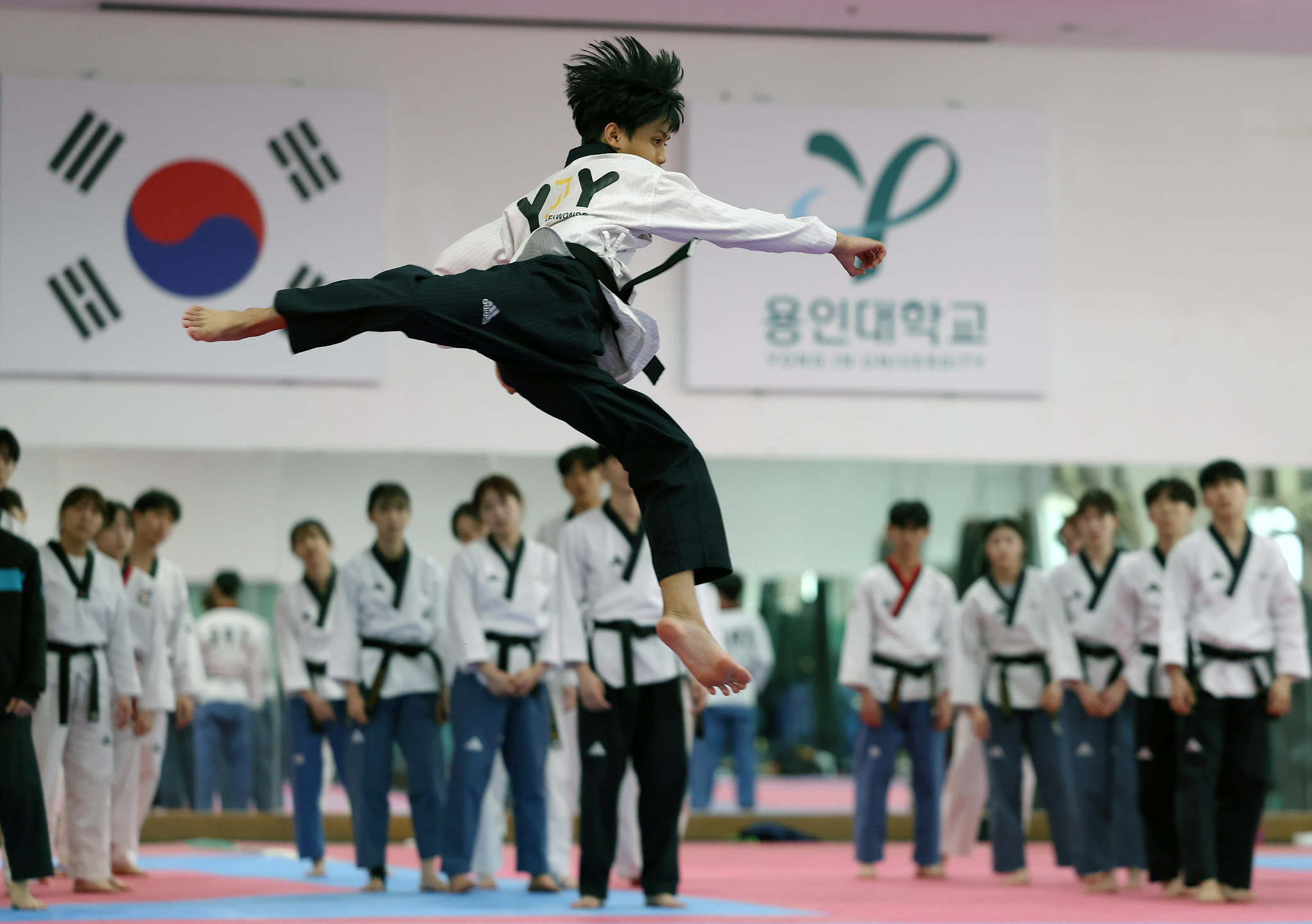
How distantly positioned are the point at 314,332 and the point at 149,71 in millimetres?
5624

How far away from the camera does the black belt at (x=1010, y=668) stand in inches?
254

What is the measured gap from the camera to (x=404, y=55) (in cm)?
805

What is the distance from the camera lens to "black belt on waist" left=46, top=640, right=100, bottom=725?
5.54 metres

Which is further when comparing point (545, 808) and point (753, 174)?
point (753, 174)

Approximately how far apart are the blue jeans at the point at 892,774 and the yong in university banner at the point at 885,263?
2.16m

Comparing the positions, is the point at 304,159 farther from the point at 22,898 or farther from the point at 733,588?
the point at 22,898

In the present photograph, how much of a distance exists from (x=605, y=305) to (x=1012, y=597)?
3.93 metres

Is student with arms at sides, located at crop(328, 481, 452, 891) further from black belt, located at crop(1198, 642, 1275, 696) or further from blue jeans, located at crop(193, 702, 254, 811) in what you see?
black belt, located at crop(1198, 642, 1275, 696)

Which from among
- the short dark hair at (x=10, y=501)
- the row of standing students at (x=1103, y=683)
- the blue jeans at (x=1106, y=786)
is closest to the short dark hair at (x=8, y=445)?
the short dark hair at (x=10, y=501)

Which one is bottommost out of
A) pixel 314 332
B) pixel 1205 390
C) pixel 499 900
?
pixel 499 900

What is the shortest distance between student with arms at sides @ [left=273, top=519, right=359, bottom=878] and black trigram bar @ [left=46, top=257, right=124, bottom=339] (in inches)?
70.6

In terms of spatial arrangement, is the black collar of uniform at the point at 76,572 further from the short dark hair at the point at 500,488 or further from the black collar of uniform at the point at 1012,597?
the black collar of uniform at the point at 1012,597

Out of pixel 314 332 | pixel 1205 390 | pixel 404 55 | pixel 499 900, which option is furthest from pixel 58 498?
pixel 1205 390

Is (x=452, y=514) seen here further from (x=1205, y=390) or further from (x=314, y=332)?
(x=314, y=332)
